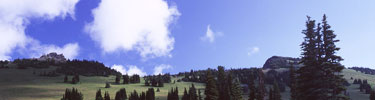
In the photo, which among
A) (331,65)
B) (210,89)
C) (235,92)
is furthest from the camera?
(235,92)

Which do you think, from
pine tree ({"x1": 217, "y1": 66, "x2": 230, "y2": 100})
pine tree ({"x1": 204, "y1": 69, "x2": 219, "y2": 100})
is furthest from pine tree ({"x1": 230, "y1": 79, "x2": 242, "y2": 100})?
pine tree ({"x1": 204, "y1": 69, "x2": 219, "y2": 100})

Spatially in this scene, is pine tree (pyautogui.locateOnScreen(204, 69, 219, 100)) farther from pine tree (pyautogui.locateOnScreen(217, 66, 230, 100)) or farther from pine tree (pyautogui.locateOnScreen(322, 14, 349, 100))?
pine tree (pyautogui.locateOnScreen(322, 14, 349, 100))

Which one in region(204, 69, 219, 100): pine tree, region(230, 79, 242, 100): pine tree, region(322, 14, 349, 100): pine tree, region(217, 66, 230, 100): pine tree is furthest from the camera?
region(217, 66, 230, 100): pine tree

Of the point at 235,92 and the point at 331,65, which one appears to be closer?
the point at 331,65

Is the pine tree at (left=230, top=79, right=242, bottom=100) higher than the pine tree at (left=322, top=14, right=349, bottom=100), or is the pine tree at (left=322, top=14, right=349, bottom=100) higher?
the pine tree at (left=322, top=14, right=349, bottom=100)

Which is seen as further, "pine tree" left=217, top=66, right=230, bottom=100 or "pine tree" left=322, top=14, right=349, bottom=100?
"pine tree" left=217, top=66, right=230, bottom=100

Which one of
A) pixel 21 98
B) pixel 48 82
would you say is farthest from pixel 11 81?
pixel 21 98

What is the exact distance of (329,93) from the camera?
26.8m

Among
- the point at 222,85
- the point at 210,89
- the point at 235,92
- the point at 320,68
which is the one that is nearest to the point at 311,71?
the point at 320,68

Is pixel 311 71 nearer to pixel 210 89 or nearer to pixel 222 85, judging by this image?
pixel 210 89

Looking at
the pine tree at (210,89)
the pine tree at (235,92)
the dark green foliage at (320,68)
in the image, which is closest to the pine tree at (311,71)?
the dark green foliage at (320,68)

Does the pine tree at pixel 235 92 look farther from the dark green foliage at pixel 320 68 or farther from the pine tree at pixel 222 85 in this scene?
the dark green foliage at pixel 320 68

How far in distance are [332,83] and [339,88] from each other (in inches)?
31.3

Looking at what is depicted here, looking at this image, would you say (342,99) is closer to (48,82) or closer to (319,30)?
(319,30)
